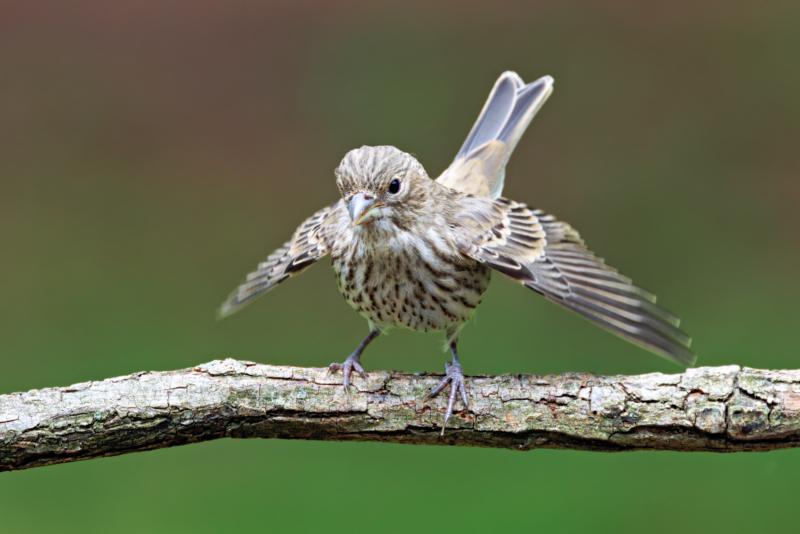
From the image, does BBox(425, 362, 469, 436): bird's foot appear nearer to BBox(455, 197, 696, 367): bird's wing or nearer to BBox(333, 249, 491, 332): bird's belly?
BBox(333, 249, 491, 332): bird's belly

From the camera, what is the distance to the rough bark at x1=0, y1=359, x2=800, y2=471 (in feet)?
9.61

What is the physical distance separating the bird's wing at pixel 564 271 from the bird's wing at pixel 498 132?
2.21 ft

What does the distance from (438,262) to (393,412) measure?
2.41ft

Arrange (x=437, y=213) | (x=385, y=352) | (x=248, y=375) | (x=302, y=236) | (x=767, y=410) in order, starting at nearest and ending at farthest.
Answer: (x=767, y=410), (x=248, y=375), (x=437, y=213), (x=302, y=236), (x=385, y=352)

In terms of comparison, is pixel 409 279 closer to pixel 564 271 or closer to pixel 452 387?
pixel 452 387

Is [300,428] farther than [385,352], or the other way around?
[385,352]

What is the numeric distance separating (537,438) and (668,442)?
51 cm

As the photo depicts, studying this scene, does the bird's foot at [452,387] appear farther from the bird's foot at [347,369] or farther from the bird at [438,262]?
the bird's foot at [347,369]

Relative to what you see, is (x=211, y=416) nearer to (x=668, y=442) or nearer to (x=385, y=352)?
(x=668, y=442)

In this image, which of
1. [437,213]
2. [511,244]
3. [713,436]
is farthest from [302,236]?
[713,436]

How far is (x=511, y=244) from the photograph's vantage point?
12.0 ft

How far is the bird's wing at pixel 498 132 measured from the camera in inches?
188

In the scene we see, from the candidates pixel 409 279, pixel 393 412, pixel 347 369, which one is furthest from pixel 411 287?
pixel 393 412

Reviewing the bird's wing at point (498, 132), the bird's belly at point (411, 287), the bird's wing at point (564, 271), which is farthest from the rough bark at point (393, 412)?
the bird's wing at point (498, 132)
